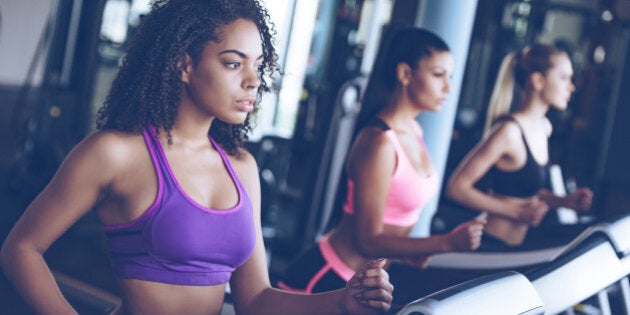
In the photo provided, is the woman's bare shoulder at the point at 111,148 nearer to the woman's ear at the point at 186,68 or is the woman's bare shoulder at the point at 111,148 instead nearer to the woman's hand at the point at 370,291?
the woman's ear at the point at 186,68

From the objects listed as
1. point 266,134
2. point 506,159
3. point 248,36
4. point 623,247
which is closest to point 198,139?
point 248,36

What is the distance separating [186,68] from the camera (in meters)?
1.19

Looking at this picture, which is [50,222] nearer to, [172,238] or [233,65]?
[172,238]

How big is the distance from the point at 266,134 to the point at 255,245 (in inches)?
124

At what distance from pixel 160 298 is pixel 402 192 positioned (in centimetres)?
90

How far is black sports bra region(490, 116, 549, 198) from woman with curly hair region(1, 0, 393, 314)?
1.60 m

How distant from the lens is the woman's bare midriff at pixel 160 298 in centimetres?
117

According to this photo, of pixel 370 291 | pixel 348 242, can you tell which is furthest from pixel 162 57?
pixel 348 242

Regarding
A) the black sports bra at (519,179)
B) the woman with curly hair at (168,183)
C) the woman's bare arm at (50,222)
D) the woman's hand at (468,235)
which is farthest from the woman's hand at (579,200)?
the woman's bare arm at (50,222)

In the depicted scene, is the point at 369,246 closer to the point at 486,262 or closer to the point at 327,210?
the point at 486,262

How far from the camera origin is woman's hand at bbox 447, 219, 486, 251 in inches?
59.7

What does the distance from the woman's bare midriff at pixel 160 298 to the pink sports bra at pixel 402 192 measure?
2.56ft

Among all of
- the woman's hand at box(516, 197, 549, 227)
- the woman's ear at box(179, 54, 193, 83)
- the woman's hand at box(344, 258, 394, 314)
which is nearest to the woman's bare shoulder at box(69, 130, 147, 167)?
the woman's ear at box(179, 54, 193, 83)

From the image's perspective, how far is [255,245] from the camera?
1307 millimetres
